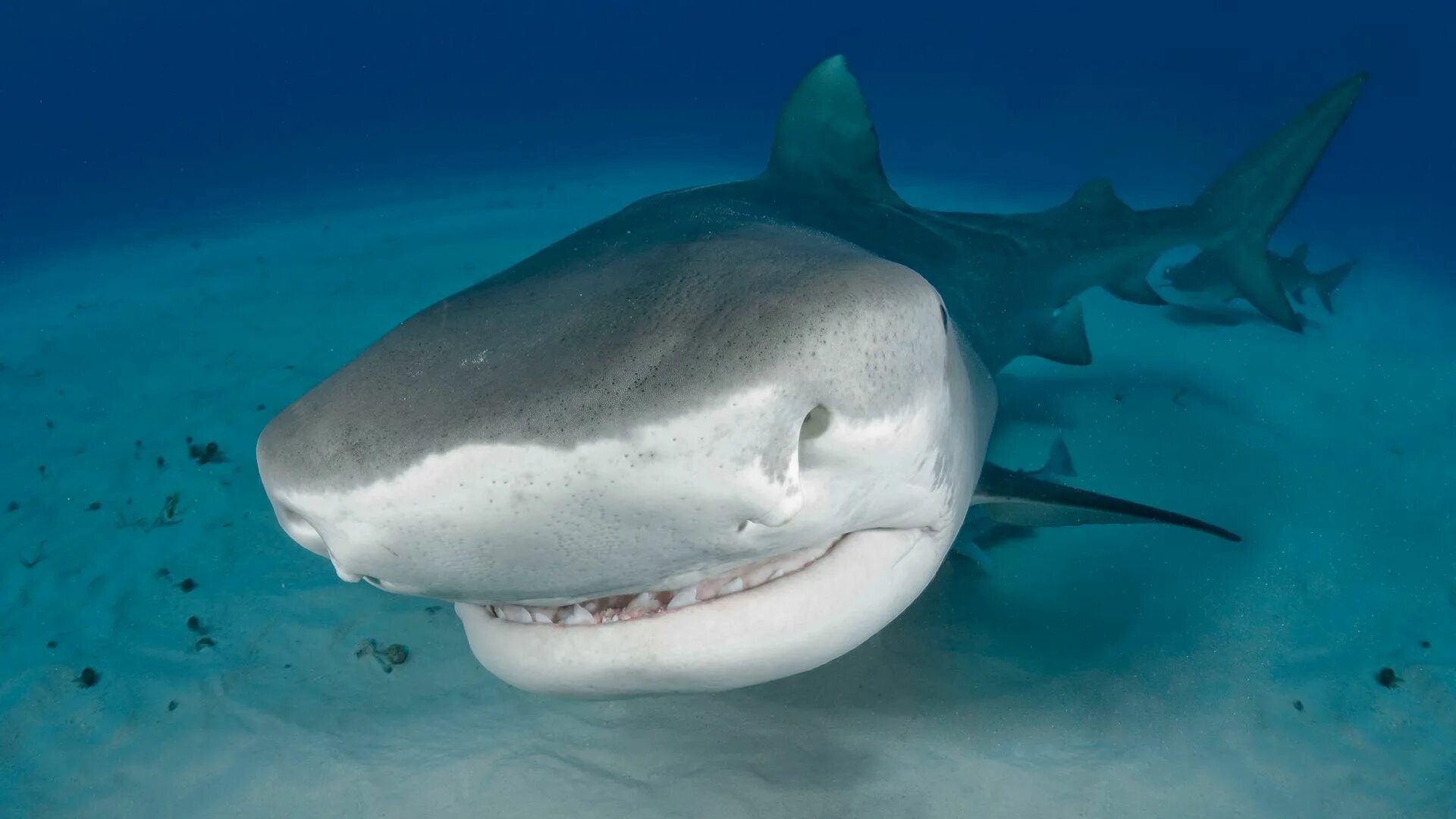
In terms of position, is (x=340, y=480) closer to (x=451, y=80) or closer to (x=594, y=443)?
(x=594, y=443)

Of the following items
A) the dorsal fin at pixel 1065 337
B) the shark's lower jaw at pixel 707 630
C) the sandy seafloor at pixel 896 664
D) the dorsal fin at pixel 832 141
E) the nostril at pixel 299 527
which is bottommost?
the sandy seafloor at pixel 896 664

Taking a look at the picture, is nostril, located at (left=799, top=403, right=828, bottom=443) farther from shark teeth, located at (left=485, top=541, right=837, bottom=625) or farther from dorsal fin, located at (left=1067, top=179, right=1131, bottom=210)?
dorsal fin, located at (left=1067, top=179, right=1131, bottom=210)

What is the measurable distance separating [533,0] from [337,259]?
204 feet

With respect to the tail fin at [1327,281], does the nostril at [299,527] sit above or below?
above

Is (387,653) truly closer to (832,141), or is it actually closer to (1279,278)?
(832,141)

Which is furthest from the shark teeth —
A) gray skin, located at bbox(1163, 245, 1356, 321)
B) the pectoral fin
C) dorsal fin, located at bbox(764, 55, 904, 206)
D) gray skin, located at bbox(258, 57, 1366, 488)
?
gray skin, located at bbox(1163, 245, 1356, 321)

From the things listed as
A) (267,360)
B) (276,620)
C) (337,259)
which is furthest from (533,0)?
(276,620)

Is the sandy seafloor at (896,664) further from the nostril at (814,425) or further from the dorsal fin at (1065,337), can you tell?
the nostril at (814,425)

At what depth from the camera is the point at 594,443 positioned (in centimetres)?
102

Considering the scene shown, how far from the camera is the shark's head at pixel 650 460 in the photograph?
1.05 meters

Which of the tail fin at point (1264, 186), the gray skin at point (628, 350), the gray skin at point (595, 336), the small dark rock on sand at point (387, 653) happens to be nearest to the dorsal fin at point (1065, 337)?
the gray skin at point (595, 336)

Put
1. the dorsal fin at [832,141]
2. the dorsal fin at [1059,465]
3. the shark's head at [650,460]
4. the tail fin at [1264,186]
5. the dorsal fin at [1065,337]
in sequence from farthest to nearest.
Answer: the tail fin at [1264,186] → the dorsal fin at [1065,337] → the dorsal fin at [1059,465] → the dorsal fin at [832,141] → the shark's head at [650,460]

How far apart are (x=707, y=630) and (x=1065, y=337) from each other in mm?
3677

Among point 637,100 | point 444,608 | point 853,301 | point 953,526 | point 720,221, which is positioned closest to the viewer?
point 853,301
